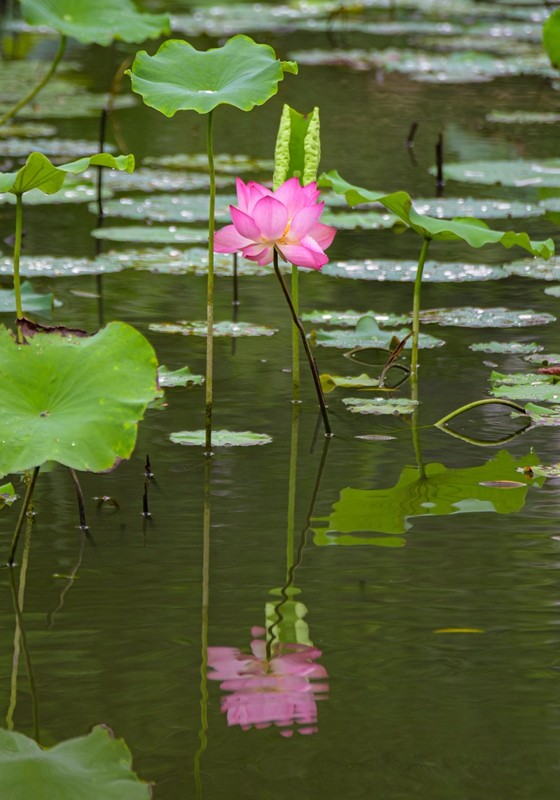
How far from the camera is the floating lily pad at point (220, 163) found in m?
5.59

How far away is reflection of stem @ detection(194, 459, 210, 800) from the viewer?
1.53 m

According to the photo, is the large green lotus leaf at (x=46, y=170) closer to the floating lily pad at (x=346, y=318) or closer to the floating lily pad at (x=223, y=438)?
the floating lily pad at (x=223, y=438)

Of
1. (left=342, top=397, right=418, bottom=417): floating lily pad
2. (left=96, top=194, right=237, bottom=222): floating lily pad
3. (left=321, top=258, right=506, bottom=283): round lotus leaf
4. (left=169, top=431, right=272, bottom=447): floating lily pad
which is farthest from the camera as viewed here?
(left=96, top=194, right=237, bottom=222): floating lily pad

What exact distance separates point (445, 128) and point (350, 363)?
3.91 metres

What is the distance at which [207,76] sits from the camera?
2.66 meters

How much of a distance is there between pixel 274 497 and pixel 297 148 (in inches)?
28.8

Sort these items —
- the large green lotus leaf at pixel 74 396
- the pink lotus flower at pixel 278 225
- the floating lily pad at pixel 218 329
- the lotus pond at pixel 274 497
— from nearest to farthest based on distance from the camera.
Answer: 1. the lotus pond at pixel 274 497
2. the large green lotus leaf at pixel 74 396
3. the pink lotus flower at pixel 278 225
4. the floating lily pad at pixel 218 329

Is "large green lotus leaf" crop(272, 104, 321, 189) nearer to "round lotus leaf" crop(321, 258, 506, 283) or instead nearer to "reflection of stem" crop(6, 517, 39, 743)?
"reflection of stem" crop(6, 517, 39, 743)

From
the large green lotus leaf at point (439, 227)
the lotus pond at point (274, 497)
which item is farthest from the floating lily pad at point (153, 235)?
the large green lotus leaf at point (439, 227)

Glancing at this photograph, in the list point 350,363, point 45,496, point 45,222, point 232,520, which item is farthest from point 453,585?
point 45,222

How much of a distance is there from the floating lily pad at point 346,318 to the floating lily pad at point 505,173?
76.1 inches

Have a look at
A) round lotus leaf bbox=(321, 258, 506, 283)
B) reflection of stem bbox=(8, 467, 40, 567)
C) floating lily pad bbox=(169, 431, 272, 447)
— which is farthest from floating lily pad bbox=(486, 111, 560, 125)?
reflection of stem bbox=(8, 467, 40, 567)

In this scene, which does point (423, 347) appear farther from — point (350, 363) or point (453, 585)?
point (453, 585)

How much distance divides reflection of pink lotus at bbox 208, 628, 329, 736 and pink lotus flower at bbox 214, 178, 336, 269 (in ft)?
2.83
